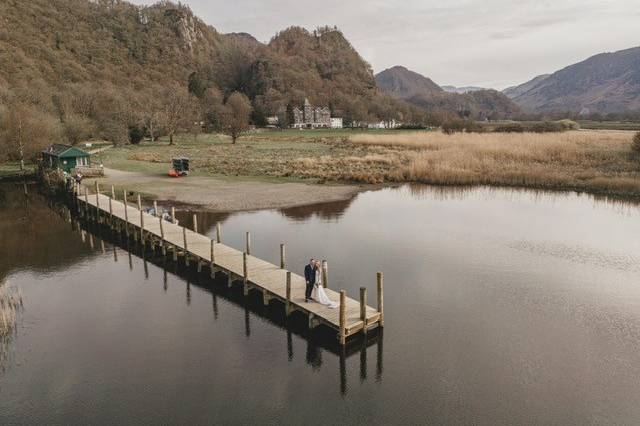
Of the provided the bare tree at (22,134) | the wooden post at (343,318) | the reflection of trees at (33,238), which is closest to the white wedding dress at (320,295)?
the wooden post at (343,318)

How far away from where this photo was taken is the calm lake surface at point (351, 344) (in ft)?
47.5

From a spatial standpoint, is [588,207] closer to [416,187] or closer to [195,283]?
[416,187]

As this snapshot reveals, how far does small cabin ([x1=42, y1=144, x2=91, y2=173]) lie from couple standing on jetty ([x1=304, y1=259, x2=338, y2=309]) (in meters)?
46.0

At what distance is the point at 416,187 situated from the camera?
182 feet

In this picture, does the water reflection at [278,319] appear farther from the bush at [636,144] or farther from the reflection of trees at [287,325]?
the bush at [636,144]

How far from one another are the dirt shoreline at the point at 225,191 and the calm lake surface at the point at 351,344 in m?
10.8

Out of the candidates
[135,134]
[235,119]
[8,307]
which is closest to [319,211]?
[8,307]

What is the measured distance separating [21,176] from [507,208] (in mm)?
60596

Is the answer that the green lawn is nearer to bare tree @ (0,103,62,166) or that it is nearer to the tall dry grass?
bare tree @ (0,103,62,166)

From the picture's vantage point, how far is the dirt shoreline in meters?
43.8

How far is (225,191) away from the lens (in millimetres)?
49562

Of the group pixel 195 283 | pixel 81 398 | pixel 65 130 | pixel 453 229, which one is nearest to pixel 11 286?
pixel 195 283

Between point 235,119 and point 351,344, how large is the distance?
96772mm

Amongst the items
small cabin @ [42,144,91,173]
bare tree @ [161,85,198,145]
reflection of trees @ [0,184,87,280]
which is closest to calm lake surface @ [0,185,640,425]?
reflection of trees @ [0,184,87,280]
